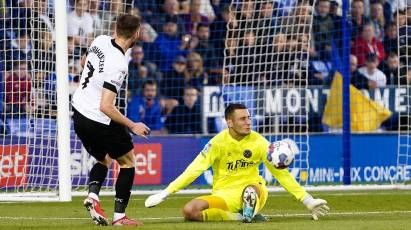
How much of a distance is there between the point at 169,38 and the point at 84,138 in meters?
10.9

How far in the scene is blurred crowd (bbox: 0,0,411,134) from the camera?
17.5 m

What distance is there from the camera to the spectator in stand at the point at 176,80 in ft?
71.7

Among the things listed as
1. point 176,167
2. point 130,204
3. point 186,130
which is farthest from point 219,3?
point 130,204

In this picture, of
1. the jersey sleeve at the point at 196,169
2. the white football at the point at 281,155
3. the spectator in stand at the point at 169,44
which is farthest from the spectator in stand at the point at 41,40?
the white football at the point at 281,155

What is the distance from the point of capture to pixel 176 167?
1995 cm

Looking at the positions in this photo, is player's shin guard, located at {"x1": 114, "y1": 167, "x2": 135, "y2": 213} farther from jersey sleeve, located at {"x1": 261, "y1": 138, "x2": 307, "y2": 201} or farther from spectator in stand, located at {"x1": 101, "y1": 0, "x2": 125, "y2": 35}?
spectator in stand, located at {"x1": 101, "y1": 0, "x2": 125, "y2": 35}

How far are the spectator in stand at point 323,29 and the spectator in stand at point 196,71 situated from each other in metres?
2.44

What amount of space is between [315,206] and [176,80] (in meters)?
10.6

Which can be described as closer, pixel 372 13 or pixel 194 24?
pixel 194 24

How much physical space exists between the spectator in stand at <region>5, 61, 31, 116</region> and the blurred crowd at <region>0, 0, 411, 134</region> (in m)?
0.02

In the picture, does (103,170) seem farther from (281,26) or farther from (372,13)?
(372,13)

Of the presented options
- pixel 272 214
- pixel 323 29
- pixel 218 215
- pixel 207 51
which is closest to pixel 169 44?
pixel 207 51

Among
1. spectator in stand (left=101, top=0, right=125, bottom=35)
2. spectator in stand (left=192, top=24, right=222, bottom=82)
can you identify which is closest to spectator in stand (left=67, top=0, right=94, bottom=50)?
spectator in stand (left=101, top=0, right=125, bottom=35)

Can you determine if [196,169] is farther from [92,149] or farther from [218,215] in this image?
[92,149]
